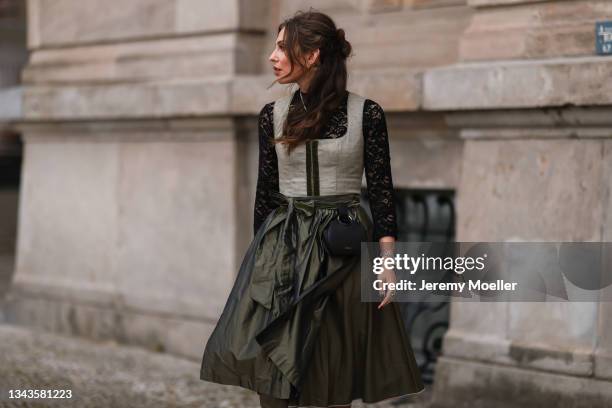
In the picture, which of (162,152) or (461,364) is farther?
(162,152)

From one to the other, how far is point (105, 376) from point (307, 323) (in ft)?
9.52

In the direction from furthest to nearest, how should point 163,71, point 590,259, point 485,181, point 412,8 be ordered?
point 163,71, point 412,8, point 485,181, point 590,259

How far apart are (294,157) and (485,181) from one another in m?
1.81

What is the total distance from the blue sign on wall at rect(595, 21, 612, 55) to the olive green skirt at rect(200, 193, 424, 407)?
1.74m

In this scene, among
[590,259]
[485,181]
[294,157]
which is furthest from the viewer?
[485,181]

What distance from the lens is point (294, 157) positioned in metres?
4.21

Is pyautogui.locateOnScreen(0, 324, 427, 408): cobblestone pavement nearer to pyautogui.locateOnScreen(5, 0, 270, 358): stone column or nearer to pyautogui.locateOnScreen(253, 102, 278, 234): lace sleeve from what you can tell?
pyautogui.locateOnScreen(5, 0, 270, 358): stone column

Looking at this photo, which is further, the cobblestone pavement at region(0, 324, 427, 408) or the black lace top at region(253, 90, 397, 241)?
the cobblestone pavement at region(0, 324, 427, 408)

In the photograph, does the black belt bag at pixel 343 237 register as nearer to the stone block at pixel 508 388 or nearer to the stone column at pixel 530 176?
the stone column at pixel 530 176

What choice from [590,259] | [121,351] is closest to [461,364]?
[590,259]

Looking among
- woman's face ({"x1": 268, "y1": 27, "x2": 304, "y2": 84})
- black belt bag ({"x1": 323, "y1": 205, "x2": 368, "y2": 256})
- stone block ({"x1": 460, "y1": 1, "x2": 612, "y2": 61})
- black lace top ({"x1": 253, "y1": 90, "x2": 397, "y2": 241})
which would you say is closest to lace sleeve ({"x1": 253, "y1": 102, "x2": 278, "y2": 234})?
black lace top ({"x1": 253, "y1": 90, "x2": 397, "y2": 241})

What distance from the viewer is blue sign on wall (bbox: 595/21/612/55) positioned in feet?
17.2

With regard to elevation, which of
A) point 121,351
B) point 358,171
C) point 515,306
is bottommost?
point 121,351

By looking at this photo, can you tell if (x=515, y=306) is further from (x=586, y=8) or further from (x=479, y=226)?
(x=586, y=8)
